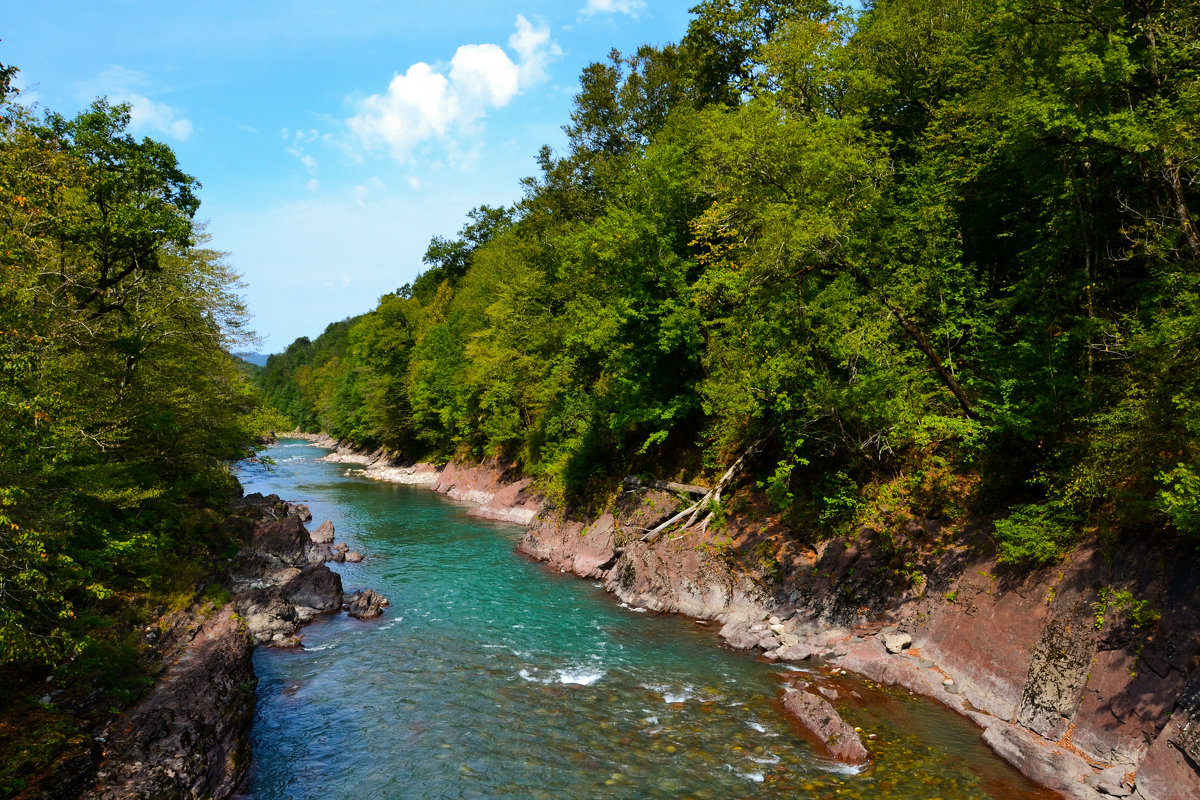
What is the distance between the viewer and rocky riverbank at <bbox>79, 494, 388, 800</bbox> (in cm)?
1064

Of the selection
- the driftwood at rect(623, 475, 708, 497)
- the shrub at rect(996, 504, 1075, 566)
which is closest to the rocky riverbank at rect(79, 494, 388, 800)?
the driftwood at rect(623, 475, 708, 497)

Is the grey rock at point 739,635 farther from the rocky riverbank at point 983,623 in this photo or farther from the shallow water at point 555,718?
the shallow water at point 555,718

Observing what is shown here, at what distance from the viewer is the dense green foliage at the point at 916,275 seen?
1370 cm

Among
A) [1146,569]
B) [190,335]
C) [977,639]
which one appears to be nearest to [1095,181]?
[1146,569]

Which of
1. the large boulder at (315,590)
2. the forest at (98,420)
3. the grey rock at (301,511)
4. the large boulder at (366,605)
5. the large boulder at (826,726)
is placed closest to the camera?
the forest at (98,420)

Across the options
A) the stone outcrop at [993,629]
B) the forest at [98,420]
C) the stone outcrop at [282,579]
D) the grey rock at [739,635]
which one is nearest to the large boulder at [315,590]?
the stone outcrop at [282,579]

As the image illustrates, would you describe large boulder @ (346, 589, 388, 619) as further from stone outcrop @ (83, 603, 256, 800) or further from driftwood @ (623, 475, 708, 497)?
driftwood @ (623, 475, 708, 497)

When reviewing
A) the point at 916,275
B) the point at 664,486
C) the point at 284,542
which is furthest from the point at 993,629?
the point at 284,542

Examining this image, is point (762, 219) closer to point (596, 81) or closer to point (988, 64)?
point (988, 64)

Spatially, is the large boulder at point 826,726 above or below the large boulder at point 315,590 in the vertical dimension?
below

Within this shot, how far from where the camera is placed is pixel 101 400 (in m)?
17.4

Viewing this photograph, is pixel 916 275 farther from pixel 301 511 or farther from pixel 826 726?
pixel 301 511

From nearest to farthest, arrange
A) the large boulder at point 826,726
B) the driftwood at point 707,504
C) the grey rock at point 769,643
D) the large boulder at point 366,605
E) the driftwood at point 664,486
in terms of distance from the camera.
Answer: the large boulder at point 826,726, the grey rock at point 769,643, the large boulder at point 366,605, the driftwood at point 707,504, the driftwood at point 664,486

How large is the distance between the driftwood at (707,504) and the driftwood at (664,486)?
569mm
